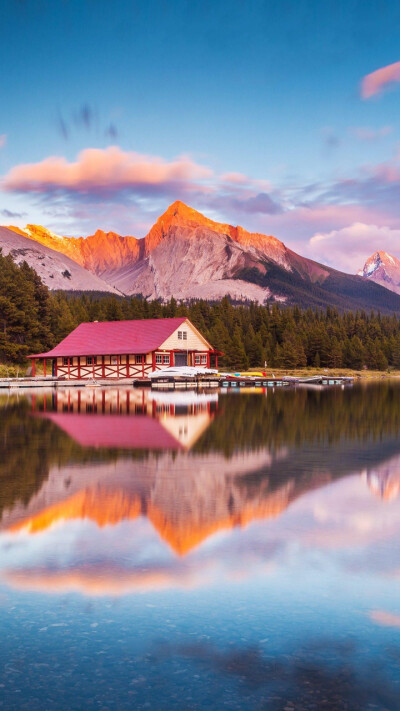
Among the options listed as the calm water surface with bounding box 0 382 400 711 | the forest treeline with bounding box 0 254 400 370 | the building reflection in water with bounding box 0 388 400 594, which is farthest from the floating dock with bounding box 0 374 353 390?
the calm water surface with bounding box 0 382 400 711

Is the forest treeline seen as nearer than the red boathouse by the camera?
No

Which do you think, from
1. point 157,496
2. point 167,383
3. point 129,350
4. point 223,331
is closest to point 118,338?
point 129,350

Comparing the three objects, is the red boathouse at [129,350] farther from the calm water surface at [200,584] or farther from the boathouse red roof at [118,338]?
the calm water surface at [200,584]

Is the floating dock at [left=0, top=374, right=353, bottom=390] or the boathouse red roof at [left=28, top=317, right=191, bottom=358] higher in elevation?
the boathouse red roof at [left=28, top=317, right=191, bottom=358]

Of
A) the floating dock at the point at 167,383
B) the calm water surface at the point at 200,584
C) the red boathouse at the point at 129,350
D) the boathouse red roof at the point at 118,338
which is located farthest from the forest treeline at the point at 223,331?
the calm water surface at the point at 200,584

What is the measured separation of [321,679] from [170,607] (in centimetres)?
196

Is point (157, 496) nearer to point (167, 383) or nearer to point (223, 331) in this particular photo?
point (167, 383)

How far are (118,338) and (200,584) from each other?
76613mm

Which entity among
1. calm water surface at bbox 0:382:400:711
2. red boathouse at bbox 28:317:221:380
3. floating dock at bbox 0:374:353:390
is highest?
red boathouse at bbox 28:317:221:380

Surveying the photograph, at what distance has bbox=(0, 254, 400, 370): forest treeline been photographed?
297ft

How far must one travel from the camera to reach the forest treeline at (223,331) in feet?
297

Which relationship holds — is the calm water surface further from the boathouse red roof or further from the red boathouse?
the boathouse red roof

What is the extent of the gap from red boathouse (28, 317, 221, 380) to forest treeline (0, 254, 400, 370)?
7.96 m

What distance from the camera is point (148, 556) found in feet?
29.0
